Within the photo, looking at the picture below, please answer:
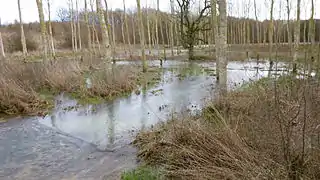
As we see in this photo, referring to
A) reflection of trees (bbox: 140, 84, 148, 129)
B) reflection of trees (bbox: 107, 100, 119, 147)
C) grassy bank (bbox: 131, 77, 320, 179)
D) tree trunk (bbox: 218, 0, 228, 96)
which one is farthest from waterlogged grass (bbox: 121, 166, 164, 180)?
tree trunk (bbox: 218, 0, 228, 96)

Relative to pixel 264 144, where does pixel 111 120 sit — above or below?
below

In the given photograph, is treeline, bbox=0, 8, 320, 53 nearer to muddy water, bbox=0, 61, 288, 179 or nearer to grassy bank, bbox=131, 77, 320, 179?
muddy water, bbox=0, 61, 288, 179

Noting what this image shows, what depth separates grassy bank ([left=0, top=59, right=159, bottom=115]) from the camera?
27.0 ft

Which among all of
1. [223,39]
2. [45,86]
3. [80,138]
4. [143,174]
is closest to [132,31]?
[45,86]

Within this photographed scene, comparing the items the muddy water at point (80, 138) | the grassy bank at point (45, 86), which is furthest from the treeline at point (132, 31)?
the muddy water at point (80, 138)

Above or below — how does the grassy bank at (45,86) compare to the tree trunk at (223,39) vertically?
below

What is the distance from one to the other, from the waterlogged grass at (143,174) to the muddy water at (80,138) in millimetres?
281

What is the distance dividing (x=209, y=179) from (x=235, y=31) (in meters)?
46.8

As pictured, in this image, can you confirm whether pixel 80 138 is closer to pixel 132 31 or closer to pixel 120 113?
pixel 120 113

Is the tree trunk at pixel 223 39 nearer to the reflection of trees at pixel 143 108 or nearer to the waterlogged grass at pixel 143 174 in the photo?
the reflection of trees at pixel 143 108

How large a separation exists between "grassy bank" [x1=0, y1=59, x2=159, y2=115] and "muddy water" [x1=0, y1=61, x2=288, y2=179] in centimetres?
65

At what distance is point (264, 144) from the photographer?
9.79ft

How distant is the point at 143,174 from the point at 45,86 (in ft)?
31.0

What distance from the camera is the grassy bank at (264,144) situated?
2652mm
